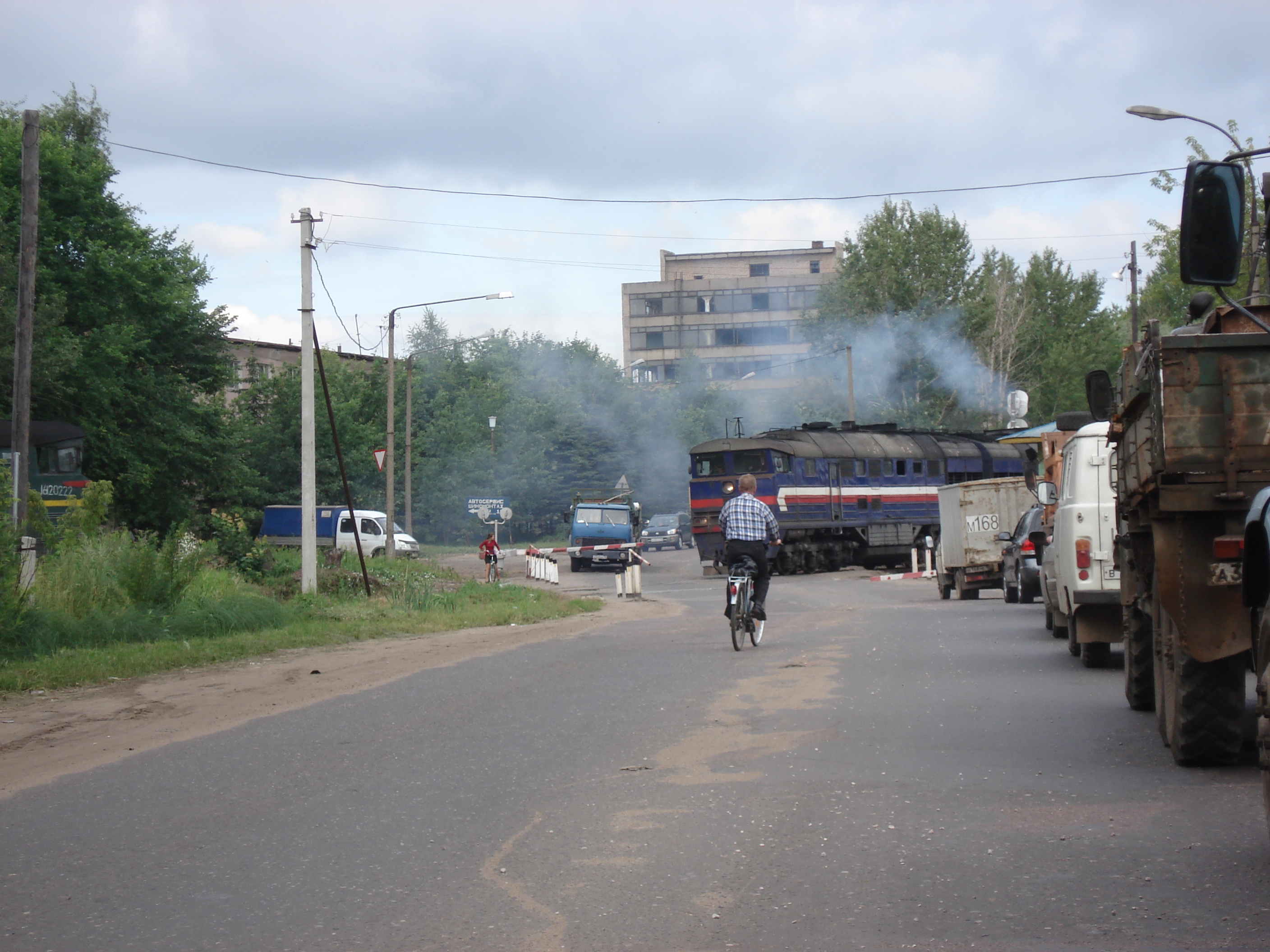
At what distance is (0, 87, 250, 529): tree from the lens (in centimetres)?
3416

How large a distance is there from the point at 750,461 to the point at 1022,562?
17189 mm

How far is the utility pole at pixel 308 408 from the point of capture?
20.7 metres

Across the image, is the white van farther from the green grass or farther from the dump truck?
the dump truck

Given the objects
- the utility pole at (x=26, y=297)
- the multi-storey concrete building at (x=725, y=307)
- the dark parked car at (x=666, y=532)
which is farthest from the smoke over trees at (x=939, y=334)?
the utility pole at (x=26, y=297)

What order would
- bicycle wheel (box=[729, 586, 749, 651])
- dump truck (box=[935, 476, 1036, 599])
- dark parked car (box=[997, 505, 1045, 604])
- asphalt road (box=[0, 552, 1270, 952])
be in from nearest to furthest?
1. asphalt road (box=[0, 552, 1270, 952])
2. bicycle wheel (box=[729, 586, 749, 651])
3. dark parked car (box=[997, 505, 1045, 604])
4. dump truck (box=[935, 476, 1036, 599])

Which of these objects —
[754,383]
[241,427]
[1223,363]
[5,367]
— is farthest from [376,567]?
[754,383]

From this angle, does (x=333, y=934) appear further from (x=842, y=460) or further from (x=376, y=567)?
(x=842, y=460)

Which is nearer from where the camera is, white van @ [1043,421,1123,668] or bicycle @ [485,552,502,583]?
white van @ [1043,421,1123,668]

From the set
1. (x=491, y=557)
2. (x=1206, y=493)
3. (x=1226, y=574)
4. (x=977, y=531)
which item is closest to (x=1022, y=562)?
(x=977, y=531)

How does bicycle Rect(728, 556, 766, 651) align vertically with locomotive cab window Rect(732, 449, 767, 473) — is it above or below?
below

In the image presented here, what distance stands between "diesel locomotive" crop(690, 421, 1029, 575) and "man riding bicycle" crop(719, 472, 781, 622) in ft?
71.8

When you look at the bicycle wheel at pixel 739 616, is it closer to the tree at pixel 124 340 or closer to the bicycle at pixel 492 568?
the bicycle at pixel 492 568

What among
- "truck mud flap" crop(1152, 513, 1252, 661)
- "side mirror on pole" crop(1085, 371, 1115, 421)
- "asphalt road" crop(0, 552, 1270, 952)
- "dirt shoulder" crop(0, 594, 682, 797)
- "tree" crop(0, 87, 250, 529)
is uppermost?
"tree" crop(0, 87, 250, 529)

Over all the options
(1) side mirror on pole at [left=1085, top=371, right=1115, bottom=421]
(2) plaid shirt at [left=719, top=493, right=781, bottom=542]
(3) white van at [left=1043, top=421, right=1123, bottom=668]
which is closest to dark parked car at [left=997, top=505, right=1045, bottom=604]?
(2) plaid shirt at [left=719, top=493, right=781, bottom=542]
